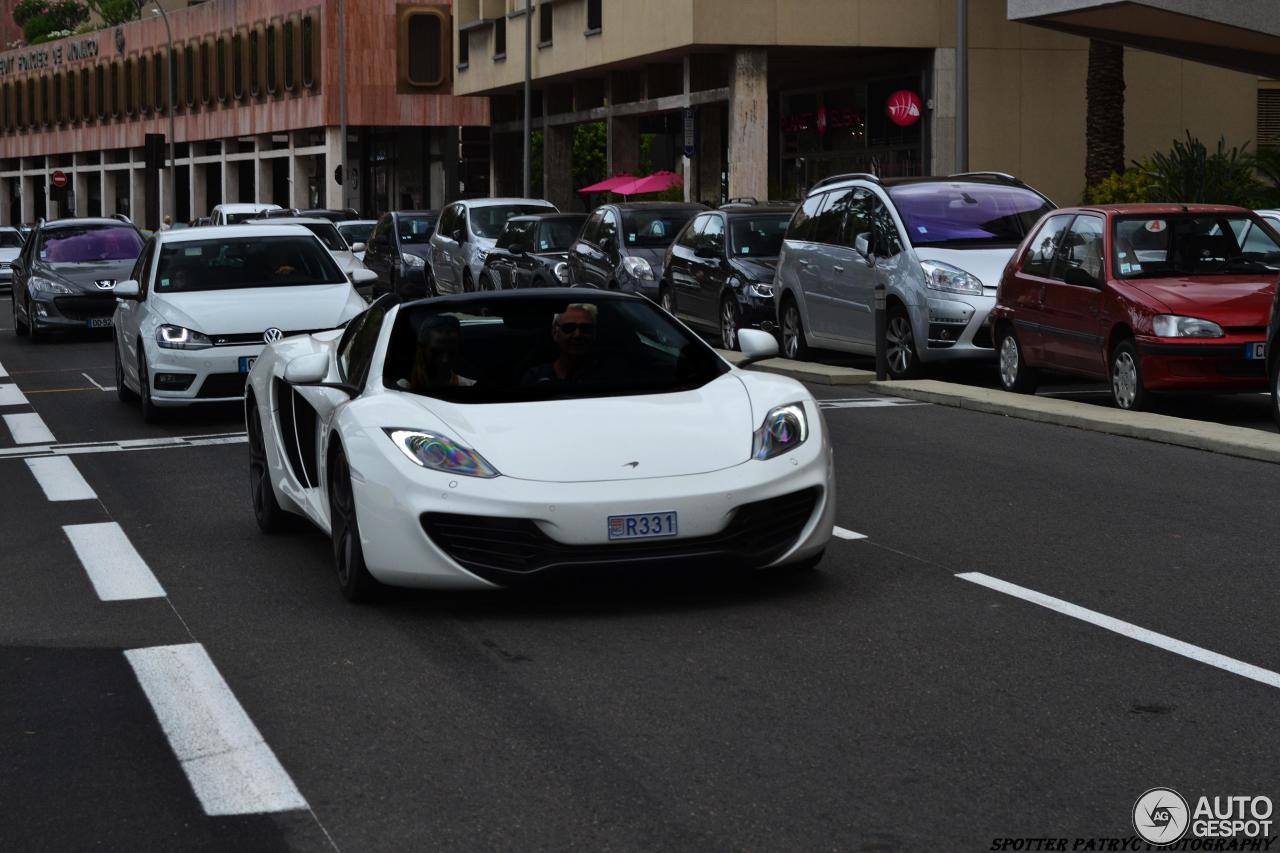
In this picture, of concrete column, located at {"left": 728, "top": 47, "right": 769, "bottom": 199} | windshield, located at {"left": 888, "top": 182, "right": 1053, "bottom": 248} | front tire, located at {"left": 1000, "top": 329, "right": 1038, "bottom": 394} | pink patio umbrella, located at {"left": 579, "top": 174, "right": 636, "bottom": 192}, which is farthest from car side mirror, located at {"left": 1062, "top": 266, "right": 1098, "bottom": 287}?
pink patio umbrella, located at {"left": 579, "top": 174, "right": 636, "bottom": 192}

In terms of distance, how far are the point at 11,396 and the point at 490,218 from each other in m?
14.6

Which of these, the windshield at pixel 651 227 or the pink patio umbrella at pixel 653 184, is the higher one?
the pink patio umbrella at pixel 653 184

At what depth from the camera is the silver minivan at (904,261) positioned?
18094 millimetres

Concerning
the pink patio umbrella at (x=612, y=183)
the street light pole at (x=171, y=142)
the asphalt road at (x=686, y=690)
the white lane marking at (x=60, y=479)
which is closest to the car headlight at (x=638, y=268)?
the white lane marking at (x=60, y=479)

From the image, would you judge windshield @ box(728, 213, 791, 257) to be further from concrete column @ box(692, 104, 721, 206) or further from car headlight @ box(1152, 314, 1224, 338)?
concrete column @ box(692, 104, 721, 206)

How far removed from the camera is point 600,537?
7.34 metres

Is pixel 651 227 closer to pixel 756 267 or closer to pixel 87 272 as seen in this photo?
Result: pixel 756 267

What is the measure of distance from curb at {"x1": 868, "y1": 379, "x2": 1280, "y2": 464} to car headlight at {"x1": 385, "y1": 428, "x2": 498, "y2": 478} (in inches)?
258

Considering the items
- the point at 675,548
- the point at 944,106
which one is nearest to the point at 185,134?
the point at 944,106

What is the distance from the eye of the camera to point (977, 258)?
18.5 meters

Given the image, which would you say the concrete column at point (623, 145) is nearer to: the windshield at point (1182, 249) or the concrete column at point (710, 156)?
the concrete column at point (710, 156)

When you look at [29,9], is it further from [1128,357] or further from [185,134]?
[1128,357]

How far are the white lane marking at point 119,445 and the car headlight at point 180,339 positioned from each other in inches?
36.6

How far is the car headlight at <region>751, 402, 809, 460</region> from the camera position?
774 cm
